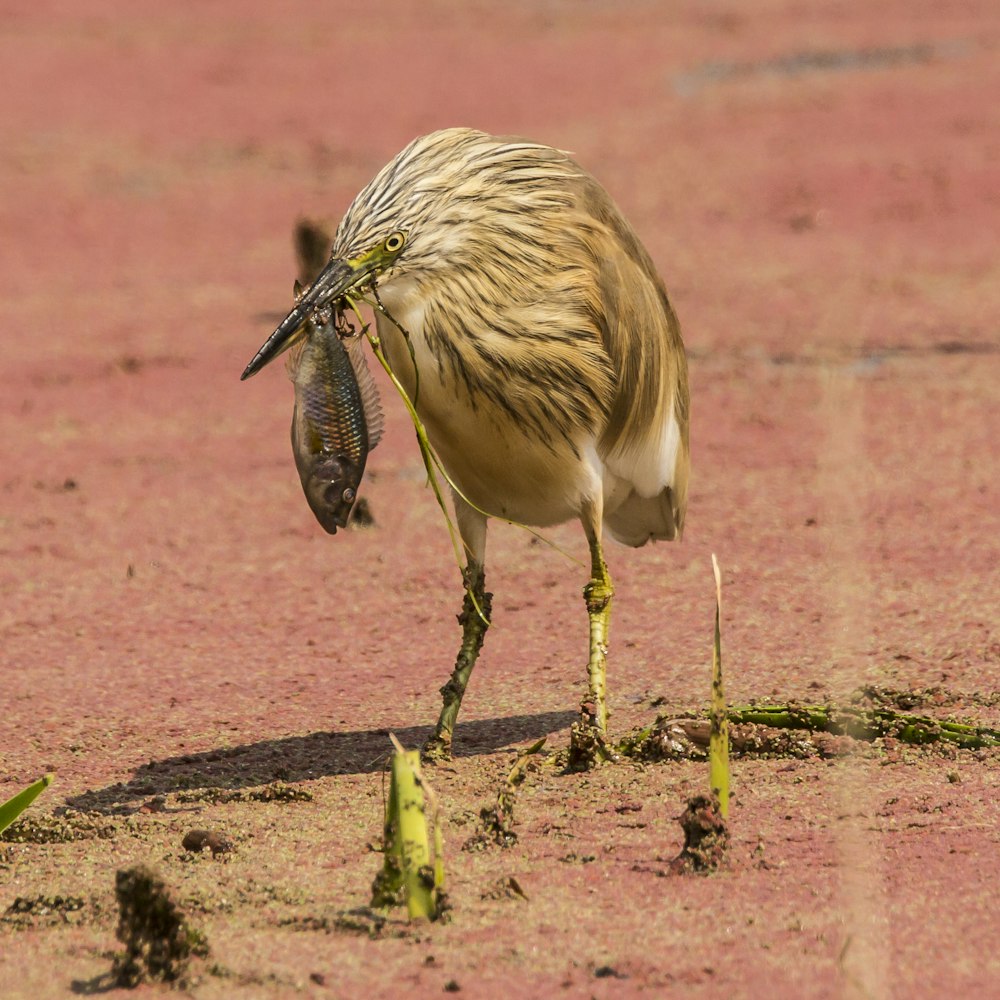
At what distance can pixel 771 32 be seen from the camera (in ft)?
73.8

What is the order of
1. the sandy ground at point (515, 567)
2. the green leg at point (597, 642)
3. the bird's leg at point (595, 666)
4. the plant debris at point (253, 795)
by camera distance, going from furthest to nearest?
the green leg at point (597, 642) < the bird's leg at point (595, 666) < the plant debris at point (253, 795) < the sandy ground at point (515, 567)

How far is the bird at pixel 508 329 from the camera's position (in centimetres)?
514

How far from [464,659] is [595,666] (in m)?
0.46

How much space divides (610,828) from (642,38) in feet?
62.0

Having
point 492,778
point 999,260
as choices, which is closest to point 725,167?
point 999,260

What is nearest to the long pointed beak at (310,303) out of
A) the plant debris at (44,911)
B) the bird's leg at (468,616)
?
the bird's leg at (468,616)

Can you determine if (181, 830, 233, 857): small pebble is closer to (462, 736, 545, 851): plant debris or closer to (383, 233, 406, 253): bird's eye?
(462, 736, 545, 851): plant debris

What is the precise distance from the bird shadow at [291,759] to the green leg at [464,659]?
4.2 inches

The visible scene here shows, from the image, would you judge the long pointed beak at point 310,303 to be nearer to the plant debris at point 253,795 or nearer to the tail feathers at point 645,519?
the plant debris at point 253,795

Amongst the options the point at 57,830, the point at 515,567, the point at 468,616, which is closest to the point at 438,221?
the point at 468,616

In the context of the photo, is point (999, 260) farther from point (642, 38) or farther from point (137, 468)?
point (642, 38)

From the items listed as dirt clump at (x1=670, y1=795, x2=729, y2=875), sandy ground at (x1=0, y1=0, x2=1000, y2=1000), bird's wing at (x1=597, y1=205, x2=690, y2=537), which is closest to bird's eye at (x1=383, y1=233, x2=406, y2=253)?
bird's wing at (x1=597, y1=205, x2=690, y2=537)

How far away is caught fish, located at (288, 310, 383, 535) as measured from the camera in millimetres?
4984

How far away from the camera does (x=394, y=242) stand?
506 centimetres
